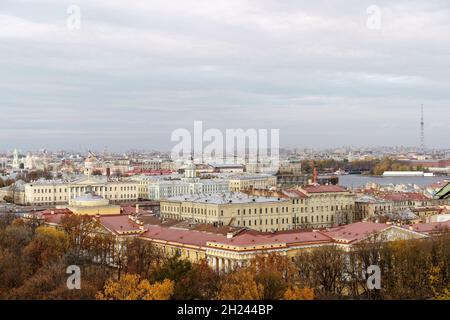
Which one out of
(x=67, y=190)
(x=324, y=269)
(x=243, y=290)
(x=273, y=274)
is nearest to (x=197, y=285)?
(x=273, y=274)

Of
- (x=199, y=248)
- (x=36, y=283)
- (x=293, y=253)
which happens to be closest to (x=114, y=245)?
(x=199, y=248)

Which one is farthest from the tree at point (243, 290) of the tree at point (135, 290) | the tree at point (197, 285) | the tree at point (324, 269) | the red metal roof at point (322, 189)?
the red metal roof at point (322, 189)

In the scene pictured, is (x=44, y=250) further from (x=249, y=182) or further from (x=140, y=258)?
(x=249, y=182)

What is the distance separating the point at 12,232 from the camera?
2830cm

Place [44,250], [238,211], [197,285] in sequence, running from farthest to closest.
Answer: [238,211]
[44,250]
[197,285]

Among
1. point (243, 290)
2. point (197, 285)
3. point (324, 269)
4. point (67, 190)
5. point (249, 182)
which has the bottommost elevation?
point (249, 182)

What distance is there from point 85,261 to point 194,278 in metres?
6.21

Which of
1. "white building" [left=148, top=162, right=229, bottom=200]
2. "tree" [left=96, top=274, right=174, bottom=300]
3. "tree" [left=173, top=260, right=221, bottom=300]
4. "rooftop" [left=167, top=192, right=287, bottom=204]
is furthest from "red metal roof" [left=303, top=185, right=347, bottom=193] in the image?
"tree" [left=96, top=274, right=174, bottom=300]

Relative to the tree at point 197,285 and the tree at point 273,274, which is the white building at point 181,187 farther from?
the tree at point 197,285

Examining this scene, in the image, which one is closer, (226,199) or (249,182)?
(226,199)

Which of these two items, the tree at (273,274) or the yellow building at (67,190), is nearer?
the tree at (273,274)

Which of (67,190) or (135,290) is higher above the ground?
(135,290)
